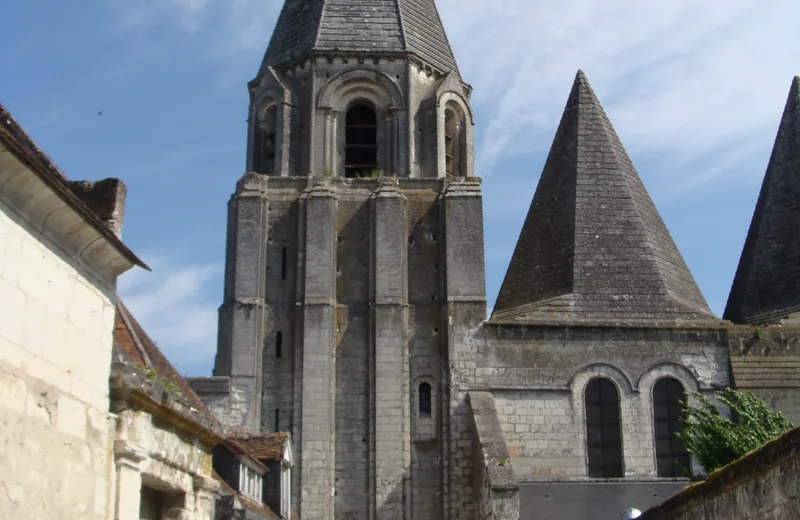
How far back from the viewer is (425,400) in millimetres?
22188

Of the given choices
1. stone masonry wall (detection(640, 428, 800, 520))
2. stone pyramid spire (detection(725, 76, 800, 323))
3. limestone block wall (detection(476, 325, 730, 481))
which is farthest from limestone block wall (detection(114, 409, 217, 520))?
stone pyramid spire (detection(725, 76, 800, 323))

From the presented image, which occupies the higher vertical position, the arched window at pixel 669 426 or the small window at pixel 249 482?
the arched window at pixel 669 426

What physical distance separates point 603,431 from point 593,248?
153 inches

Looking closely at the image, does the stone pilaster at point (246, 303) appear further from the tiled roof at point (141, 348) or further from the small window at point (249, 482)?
the tiled roof at point (141, 348)

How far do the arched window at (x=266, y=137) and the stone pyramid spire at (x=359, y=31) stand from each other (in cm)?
110

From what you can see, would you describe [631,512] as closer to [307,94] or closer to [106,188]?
[106,188]

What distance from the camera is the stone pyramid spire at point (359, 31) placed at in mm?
24828

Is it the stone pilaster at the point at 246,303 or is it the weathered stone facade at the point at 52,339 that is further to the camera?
the stone pilaster at the point at 246,303

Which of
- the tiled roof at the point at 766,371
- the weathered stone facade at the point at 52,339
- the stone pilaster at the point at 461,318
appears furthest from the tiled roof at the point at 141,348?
the tiled roof at the point at 766,371

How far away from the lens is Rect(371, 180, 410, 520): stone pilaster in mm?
21427

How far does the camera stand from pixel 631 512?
41.2ft

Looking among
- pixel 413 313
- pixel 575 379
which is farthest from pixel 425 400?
pixel 575 379

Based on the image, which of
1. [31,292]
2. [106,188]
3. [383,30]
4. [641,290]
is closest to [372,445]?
[641,290]

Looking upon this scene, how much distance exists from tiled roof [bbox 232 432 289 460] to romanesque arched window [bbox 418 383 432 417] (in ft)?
23.2
